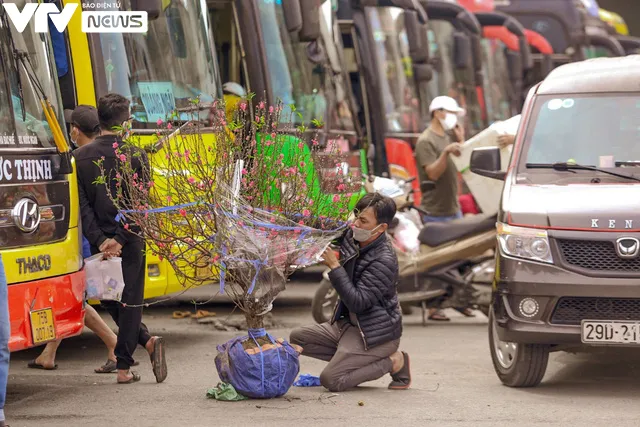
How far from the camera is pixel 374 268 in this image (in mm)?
8367

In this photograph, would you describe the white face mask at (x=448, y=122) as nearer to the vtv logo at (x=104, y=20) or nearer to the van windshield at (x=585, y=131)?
the vtv logo at (x=104, y=20)

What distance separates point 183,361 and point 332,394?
1.83m

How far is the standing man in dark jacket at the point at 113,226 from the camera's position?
27.9 ft

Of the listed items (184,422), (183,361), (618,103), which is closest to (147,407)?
(184,422)

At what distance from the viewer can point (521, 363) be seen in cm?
850

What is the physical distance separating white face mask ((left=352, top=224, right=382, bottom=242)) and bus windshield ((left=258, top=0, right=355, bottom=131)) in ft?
12.7

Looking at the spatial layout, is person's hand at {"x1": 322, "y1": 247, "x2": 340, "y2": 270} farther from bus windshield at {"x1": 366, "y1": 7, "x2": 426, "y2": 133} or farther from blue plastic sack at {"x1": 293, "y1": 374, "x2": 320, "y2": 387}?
bus windshield at {"x1": 366, "y1": 7, "x2": 426, "y2": 133}

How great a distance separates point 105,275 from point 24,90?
1312mm

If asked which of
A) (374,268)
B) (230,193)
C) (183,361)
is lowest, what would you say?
(183,361)

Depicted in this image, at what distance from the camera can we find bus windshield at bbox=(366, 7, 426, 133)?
1708cm

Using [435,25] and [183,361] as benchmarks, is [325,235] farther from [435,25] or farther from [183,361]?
[435,25]

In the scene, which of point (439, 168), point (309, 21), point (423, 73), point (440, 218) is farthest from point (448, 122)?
point (423, 73)

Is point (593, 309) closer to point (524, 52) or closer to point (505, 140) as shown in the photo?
point (505, 140)

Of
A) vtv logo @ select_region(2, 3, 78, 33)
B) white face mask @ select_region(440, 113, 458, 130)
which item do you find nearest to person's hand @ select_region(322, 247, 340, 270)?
vtv logo @ select_region(2, 3, 78, 33)
